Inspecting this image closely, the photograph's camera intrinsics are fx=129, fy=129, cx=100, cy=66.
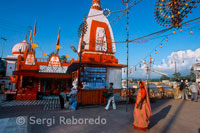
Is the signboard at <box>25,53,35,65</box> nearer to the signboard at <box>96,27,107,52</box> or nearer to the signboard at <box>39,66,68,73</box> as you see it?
the signboard at <box>39,66,68,73</box>

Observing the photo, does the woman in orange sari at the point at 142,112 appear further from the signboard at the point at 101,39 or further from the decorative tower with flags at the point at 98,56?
the signboard at the point at 101,39

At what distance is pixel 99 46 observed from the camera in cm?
1266

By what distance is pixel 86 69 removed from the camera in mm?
10617

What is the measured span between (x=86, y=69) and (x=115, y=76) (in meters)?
3.09

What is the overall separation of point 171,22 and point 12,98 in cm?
1413

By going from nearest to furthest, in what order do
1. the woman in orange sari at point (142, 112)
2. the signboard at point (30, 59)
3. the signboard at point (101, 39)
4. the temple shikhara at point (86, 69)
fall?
the woman in orange sari at point (142, 112) < the temple shikhara at point (86, 69) < the signboard at point (101, 39) < the signboard at point (30, 59)

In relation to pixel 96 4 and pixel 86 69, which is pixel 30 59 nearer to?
pixel 86 69

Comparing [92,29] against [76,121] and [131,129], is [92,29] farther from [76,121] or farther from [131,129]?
[131,129]

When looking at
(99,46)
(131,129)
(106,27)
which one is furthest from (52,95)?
(131,129)

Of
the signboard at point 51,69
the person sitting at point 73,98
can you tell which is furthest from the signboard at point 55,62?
the person sitting at point 73,98

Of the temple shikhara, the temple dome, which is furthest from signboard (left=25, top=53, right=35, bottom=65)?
the temple dome

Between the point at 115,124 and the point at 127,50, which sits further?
the point at 127,50

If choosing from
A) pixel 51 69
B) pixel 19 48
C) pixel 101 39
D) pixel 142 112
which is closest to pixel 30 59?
pixel 51 69

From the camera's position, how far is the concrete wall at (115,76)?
1181cm
